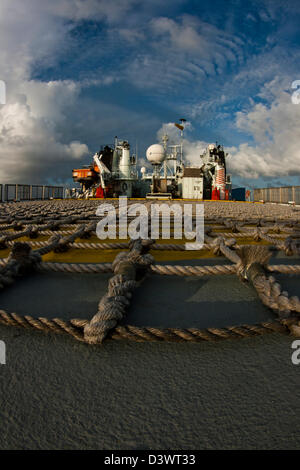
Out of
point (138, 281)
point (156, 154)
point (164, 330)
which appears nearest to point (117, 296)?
point (164, 330)

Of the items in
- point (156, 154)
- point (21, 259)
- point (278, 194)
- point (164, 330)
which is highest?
point (156, 154)

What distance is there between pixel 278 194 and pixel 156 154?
29.4 ft

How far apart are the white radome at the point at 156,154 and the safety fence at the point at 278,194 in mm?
7277

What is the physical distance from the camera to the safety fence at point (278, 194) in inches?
524

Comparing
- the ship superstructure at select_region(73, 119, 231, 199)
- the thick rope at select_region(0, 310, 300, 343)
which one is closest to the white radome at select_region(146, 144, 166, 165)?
the ship superstructure at select_region(73, 119, 231, 199)

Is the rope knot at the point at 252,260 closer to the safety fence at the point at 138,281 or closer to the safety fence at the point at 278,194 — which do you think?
the safety fence at the point at 138,281

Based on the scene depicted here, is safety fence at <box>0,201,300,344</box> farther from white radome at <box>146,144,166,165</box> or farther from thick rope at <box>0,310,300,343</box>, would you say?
white radome at <box>146,144,166,165</box>

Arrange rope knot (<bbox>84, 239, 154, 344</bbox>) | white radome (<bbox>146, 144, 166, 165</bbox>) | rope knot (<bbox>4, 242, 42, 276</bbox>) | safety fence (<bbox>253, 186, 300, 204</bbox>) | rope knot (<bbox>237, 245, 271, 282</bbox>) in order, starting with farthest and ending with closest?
1. white radome (<bbox>146, 144, 166, 165</bbox>)
2. safety fence (<bbox>253, 186, 300, 204</bbox>)
3. rope knot (<bbox>4, 242, 42, 276</bbox>)
4. rope knot (<bbox>237, 245, 271, 282</bbox>)
5. rope knot (<bbox>84, 239, 154, 344</bbox>)

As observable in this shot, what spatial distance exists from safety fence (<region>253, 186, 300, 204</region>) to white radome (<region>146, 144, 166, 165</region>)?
728cm

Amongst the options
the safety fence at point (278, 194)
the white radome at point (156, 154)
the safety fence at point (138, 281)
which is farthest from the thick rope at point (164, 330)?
the white radome at point (156, 154)

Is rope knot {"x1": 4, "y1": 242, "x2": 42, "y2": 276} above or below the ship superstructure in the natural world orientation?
below

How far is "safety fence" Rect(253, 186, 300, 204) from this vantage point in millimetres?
13316

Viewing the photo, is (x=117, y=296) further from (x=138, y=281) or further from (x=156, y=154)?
(x=156, y=154)

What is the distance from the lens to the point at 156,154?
1973 cm
